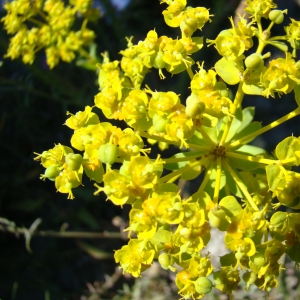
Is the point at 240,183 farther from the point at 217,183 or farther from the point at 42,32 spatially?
the point at 42,32

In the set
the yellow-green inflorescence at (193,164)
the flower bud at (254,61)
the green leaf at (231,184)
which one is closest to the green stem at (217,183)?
the yellow-green inflorescence at (193,164)

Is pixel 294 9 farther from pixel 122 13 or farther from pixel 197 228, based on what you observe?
pixel 197 228

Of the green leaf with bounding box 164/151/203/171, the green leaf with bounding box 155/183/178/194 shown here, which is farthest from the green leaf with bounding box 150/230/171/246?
the green leaf with bounding box 164/151/203/171

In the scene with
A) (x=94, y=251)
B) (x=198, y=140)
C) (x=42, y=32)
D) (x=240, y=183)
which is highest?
(x=42, y=32)

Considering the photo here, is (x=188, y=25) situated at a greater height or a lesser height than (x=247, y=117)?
greater

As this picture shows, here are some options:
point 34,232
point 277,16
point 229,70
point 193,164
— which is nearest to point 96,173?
point 193,164

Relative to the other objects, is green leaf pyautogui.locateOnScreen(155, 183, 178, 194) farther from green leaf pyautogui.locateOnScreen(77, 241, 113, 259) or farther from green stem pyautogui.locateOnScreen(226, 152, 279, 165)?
green leaf pyautogui.locateOnScreen(77, 241, 113, 259)

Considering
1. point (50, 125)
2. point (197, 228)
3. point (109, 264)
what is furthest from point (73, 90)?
point (197, 228)
